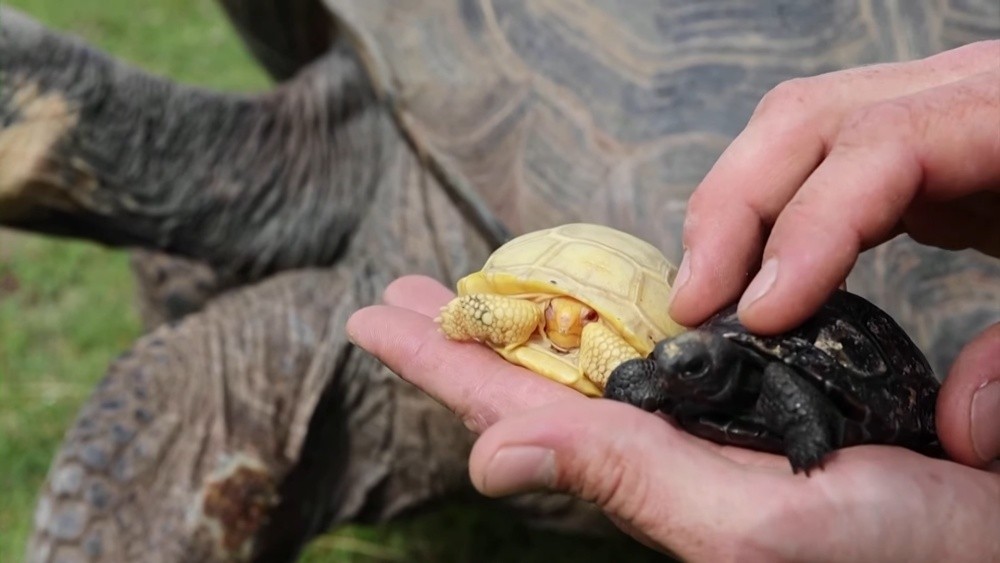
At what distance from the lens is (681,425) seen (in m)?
1.15

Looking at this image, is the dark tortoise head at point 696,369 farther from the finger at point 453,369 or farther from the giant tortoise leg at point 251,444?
the giant tortoise leg at point 251,444

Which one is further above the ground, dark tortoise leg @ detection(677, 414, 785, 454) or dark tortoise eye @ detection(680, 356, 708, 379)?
dark tortoise eye @ detection(680, 356, 708, 379)

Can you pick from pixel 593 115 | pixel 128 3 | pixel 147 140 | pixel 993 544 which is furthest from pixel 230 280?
pixel 128 3

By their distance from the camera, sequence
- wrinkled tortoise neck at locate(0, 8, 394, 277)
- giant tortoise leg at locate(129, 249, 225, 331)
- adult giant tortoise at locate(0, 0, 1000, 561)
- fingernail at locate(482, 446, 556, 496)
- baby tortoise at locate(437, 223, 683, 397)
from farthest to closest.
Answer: giant tortoise leg at locate(129, 249, 225, 331), wrinkled tortoise neck at locate(0, 8, 394, 277), adult giant tortoise at locate(0, 0, 1000, 561), baby tortoise at locate(437, 223, 683, 397), fingernail at locate(482, 446, 556, 496)

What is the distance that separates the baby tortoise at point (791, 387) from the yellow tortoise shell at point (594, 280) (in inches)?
4.4

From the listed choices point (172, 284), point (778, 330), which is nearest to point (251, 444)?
point (172, 284)

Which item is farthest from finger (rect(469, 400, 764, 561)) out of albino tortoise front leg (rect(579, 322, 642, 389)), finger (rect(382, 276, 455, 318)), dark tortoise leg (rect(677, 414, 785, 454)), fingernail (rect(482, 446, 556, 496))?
finger (rect(382, 276, 455, 318))

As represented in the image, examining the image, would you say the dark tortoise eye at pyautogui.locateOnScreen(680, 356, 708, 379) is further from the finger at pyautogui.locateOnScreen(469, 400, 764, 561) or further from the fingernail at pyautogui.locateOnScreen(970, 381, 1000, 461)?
the fingernail at pyautogui.locateOnScreen(970, 381, 1000, 461)

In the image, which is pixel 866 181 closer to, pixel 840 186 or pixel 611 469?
pixel 840 186

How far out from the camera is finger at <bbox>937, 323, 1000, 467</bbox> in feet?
3.74

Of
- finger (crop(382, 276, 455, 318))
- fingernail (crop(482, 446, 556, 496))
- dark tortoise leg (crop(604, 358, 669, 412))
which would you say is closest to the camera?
fingernail (crop(482, 446, 556, 496))

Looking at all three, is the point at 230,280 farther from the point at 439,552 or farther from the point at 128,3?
the point at 128,3

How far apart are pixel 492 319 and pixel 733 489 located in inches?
15.8

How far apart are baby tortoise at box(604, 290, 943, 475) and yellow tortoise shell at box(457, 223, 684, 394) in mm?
112
